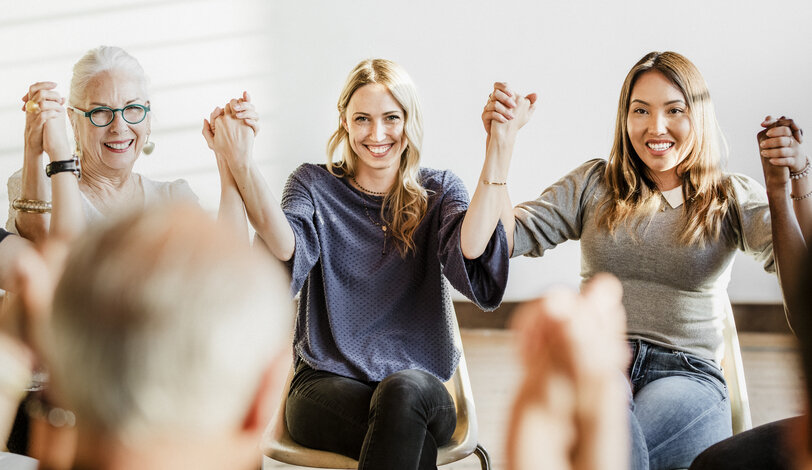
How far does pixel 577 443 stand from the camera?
79 centimetres

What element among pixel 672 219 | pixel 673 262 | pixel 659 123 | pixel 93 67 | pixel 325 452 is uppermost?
pixel 93 67

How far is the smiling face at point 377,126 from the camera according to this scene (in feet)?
6.72

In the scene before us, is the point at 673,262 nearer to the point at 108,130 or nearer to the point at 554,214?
the point at 554,214

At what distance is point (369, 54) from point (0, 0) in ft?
6.76

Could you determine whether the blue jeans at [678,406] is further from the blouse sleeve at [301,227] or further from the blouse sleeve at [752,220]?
the blouse sleeve at [301,227]

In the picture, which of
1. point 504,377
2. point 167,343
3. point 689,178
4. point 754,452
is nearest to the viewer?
point 167,343

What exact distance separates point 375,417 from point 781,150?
108 centimetres

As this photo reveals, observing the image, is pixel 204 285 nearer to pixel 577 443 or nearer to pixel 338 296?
pixel 577 443

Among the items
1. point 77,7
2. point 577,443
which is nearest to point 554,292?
point 577,443

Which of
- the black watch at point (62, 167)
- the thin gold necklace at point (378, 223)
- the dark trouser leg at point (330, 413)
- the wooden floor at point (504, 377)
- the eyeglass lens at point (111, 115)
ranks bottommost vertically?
the wooden floor at point (504, 377)

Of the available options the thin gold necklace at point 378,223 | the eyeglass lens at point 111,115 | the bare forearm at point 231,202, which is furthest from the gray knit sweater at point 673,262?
the eyeglass lens at point 111,115

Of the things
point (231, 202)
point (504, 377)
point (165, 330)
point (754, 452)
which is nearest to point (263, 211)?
point (231, 202)

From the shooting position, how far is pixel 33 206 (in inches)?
72.7

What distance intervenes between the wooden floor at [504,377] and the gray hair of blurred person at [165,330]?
2220 millimetres
